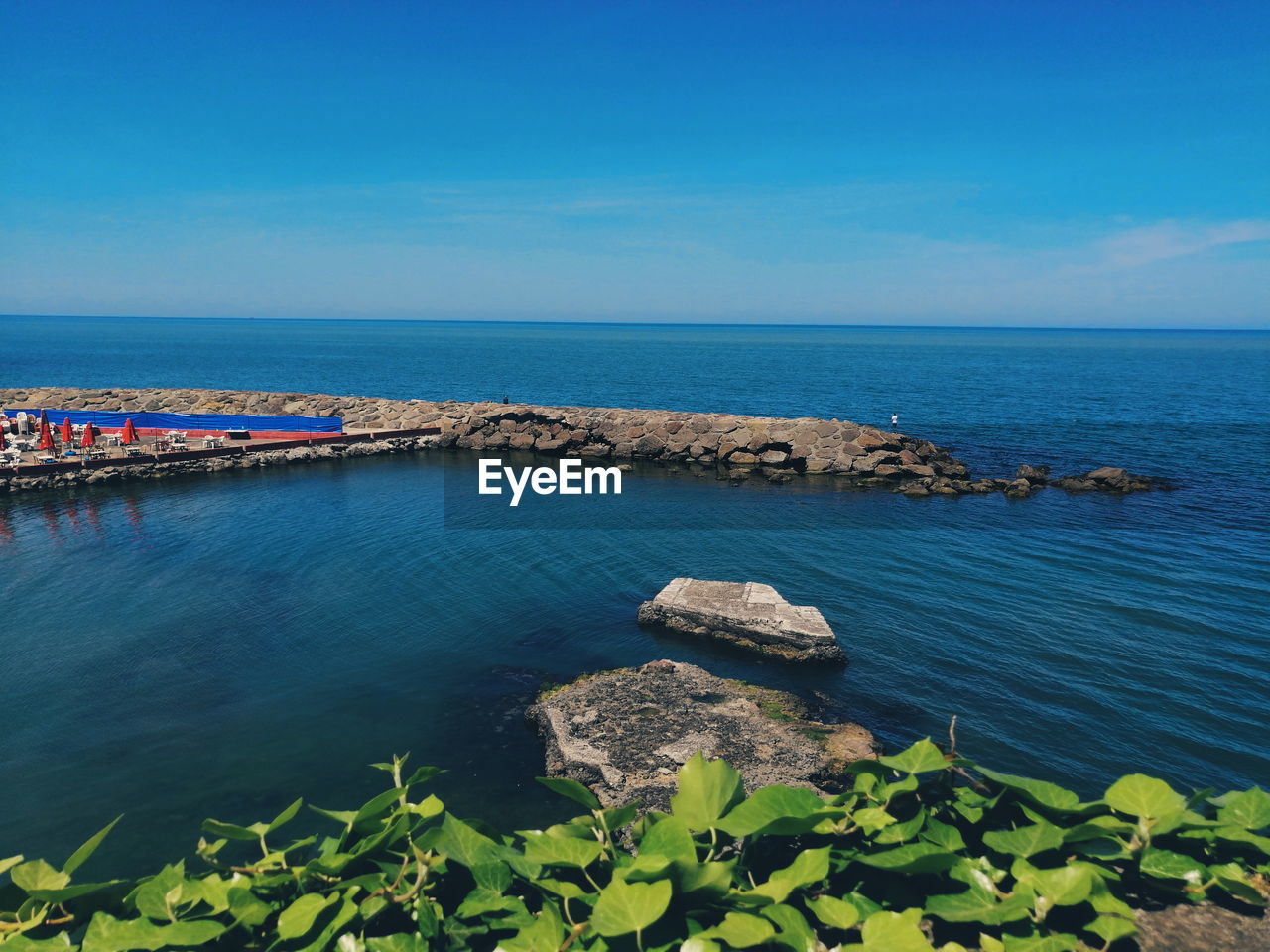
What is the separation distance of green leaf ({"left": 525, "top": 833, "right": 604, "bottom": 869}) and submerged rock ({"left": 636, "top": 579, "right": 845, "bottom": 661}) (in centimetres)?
1343

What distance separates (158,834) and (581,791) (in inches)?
413

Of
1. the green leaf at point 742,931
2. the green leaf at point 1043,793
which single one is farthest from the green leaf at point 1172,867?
the green leaf at point 742,931

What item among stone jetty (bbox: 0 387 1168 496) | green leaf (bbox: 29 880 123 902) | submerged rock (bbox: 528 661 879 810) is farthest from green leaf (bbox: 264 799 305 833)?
stone jetty (bbox: 0 387 1168 496)

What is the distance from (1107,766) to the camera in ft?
40.1

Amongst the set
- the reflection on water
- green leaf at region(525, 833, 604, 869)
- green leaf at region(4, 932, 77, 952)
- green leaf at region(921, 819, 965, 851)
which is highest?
green leaf at region(921, 819, 965, 851)

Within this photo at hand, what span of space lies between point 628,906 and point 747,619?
14.3m

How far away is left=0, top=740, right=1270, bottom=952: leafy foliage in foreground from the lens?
8.14 ft

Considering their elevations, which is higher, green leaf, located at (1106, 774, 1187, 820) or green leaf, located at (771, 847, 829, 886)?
green leaf, located at (1106, 774, 1187, 820)

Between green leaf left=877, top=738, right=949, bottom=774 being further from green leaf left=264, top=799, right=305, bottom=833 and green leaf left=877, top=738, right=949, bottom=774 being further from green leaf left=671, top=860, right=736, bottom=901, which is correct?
green leaf left=264, top=799, right=305, bottom=833

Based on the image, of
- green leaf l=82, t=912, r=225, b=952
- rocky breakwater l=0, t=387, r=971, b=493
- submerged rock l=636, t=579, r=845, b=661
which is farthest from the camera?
rocky breakwater l=0, t=387, r=971, b=493

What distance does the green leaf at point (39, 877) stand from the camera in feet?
9.17

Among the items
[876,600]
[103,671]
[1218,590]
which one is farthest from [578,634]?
[1218,590]

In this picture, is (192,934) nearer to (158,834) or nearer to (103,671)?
(158,834)

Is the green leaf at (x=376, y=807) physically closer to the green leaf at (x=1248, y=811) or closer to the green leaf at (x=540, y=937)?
the green leaf at (x=540, y=937)
